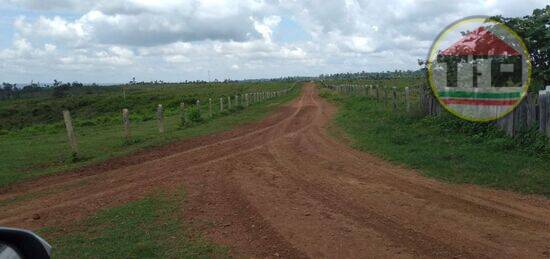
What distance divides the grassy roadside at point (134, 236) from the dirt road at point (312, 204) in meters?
0.26

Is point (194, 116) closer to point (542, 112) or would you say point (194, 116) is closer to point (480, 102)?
point (480, 102)

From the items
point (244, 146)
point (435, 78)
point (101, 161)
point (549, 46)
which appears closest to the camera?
point (549, 46)

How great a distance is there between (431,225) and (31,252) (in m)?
4.82

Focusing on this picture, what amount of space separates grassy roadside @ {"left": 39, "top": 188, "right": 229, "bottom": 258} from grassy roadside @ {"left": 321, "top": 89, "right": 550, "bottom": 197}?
4.61 m

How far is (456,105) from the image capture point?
44.7 ft

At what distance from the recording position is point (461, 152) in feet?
33.9

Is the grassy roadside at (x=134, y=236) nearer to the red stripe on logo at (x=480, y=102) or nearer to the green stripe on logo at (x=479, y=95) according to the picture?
the red stripe on logo at (x=480, y=102)

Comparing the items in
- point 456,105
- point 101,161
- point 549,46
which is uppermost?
point 549,46

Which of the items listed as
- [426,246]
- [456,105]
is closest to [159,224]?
[426,246]

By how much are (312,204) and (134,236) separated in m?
2.39

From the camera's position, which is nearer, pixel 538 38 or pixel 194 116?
pixel 538 38

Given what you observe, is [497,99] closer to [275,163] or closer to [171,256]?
[275,163]

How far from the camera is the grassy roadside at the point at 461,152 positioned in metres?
8.20

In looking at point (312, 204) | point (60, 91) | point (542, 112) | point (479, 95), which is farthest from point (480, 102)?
point (60, 91)
